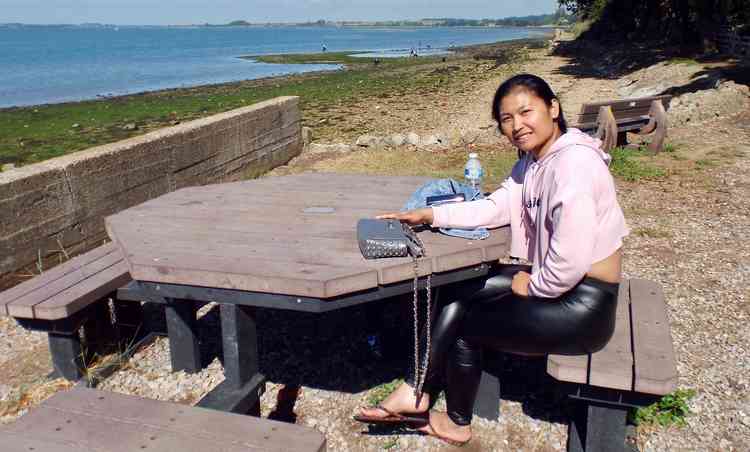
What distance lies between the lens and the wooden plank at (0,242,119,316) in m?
3.48

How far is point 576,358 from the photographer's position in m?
2.77

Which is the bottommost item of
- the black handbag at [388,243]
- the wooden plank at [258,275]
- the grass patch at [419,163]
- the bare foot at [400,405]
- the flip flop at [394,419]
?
the flip flop at [394,419]

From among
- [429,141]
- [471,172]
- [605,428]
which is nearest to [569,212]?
[605,428]

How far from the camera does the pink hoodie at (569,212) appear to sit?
8.41 ft

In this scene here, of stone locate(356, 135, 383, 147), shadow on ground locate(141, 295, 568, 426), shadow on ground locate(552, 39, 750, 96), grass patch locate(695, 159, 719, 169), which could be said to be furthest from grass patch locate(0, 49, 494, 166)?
shadow on ground locate(141, 295, 568, 426)

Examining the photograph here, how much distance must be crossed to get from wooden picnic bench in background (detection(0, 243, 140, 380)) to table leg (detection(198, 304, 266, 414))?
3.36ft

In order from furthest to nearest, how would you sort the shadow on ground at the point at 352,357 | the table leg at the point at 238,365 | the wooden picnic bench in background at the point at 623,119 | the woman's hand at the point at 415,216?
the wooden picnic bench in background at the point at 623,119
the shadow on ground at the point at 352,357
the woman's hand at the point at 415,216
the table leg at the point at 238,365

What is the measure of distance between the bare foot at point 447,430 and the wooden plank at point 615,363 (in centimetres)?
76

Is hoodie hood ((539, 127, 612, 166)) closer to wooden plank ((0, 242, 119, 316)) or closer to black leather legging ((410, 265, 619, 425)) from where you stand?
black leather legging ((410, 265, 619, 425))

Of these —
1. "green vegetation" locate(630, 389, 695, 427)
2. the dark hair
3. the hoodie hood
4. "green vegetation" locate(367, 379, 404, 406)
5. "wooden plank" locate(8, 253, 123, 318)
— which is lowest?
"green vegetation" locate(367, 379, 404, 406)

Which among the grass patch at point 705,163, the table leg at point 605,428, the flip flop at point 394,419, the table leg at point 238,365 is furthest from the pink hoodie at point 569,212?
the grass patch at point 705,163

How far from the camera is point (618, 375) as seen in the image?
2.63 m

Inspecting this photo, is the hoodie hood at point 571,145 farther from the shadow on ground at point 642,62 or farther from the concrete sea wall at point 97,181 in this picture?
the shadow on ground at point 642,62

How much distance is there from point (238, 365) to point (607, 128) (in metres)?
7.15
